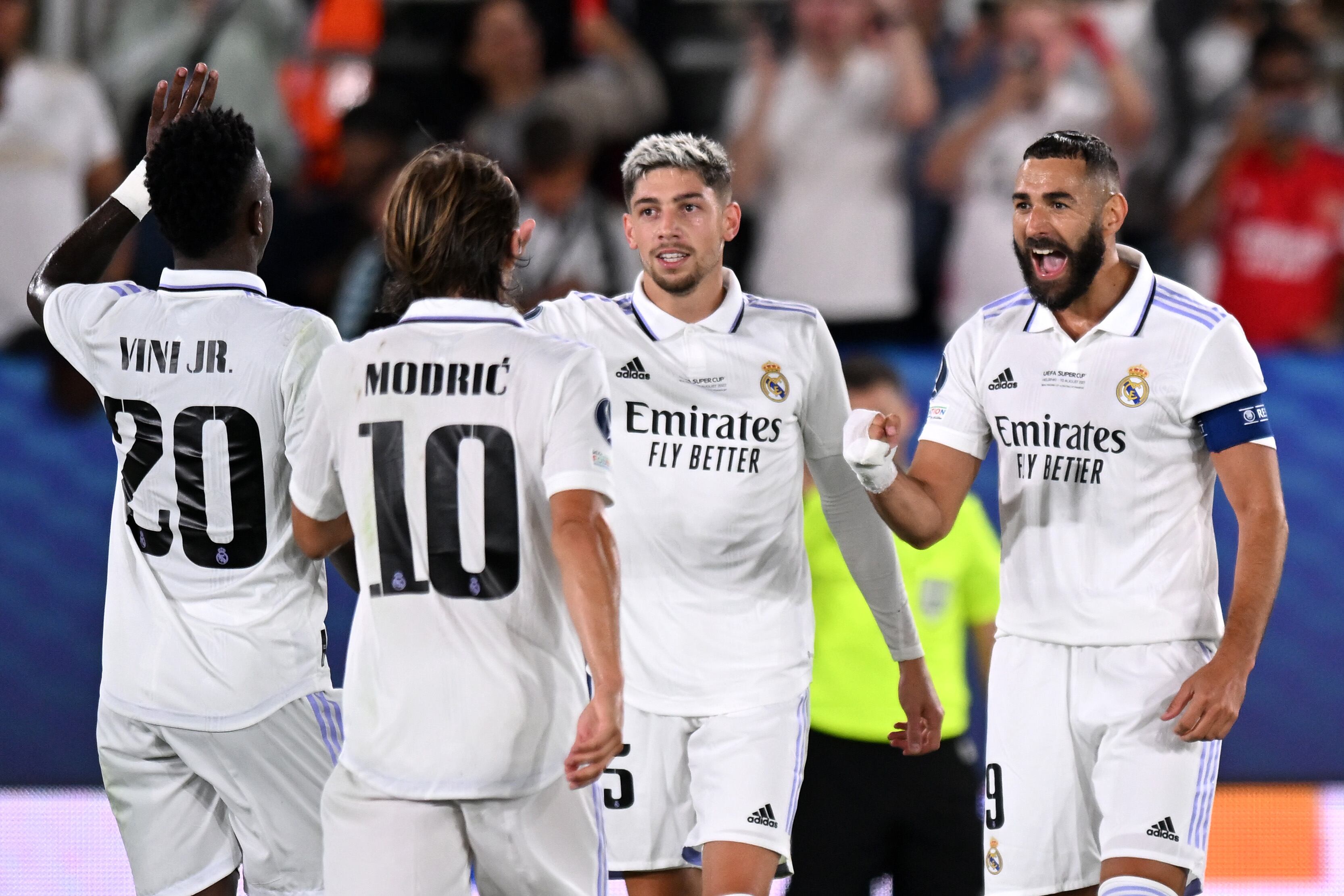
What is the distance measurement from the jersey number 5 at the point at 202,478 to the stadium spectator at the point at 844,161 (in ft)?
15.8

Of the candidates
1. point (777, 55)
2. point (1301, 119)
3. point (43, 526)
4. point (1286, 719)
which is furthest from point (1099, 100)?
point (43, 526)

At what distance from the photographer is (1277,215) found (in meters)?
8.25

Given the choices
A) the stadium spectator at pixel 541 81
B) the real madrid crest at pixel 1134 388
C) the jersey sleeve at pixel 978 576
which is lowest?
the jersey sleeve at pixel 978 576

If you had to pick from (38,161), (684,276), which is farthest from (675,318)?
(38,161)

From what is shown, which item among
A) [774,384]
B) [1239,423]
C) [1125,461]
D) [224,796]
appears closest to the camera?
[224,796]

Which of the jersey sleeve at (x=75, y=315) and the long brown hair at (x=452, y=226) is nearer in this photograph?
the long brown hair at (x=452, y=226)

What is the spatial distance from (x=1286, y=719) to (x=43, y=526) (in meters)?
6.07

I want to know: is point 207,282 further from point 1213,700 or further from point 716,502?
point 1213,700

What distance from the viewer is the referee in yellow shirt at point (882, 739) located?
16.9 feet

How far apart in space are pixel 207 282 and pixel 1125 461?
7.40ft

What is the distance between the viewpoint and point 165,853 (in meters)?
3.84

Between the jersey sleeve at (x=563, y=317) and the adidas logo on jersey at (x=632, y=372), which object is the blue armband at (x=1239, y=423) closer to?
the adidas logo on jersey at (x=632, y=372)

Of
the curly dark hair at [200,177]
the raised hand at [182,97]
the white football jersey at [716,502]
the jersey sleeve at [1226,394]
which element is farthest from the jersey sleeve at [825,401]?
the raised hand at [182,97]

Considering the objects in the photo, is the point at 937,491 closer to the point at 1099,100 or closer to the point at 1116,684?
the point at 1116,684
